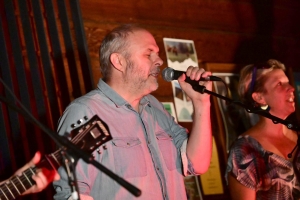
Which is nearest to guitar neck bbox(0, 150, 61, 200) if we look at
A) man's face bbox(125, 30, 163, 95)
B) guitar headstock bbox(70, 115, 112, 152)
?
guitar headstock bbox(70, 115, 112, 152)

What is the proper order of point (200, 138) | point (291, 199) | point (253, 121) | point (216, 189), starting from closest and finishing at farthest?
point (200, 138) → point (291, 199) → point (216, 189) → point (253, 121)

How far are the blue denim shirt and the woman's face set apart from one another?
93 centimetres

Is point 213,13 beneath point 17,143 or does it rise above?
above

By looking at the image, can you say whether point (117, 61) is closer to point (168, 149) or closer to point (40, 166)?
point (168, 149)

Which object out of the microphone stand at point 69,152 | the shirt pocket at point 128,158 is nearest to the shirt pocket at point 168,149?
the shirt pocket at point 128,158

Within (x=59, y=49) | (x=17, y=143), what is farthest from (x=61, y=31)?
(x=17, y=143)

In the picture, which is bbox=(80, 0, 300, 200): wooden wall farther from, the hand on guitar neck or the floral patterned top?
the hand on guitar neck

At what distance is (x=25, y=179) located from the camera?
7.76ft

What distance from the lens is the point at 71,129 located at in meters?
2.48

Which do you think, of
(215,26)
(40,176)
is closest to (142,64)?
(40,176)

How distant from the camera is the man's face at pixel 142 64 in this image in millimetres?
2863

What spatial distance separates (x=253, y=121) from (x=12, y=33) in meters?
2.10

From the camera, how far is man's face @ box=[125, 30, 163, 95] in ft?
9.39

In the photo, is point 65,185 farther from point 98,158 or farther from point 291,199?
point 291,199
